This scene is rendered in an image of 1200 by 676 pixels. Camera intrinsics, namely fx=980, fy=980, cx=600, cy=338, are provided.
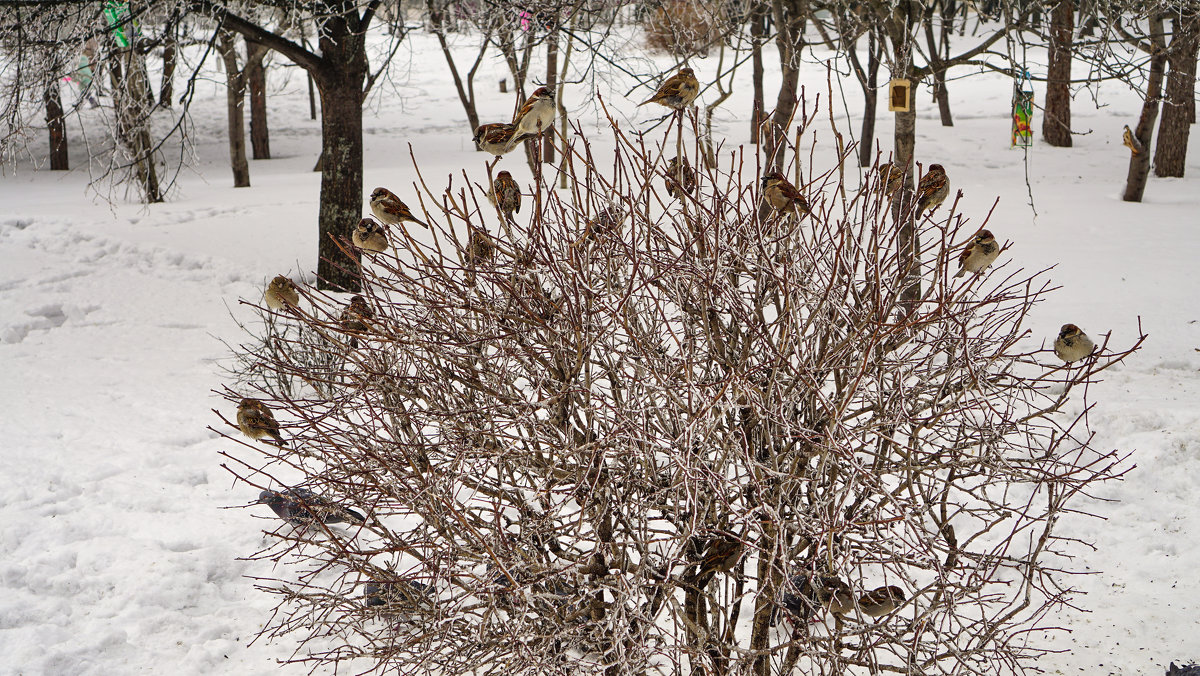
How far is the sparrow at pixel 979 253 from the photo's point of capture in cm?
294

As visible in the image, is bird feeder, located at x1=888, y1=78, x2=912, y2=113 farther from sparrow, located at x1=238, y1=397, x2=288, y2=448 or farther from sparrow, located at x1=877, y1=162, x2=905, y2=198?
sparrow, located at x1=238, y1=397, x2=288, y2=448

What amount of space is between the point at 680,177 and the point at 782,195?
0.27m

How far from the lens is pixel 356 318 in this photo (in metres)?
2.70

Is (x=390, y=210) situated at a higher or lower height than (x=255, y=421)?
higher

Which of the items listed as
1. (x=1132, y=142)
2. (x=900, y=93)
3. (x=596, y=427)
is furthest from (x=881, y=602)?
(x=1132, y=142)

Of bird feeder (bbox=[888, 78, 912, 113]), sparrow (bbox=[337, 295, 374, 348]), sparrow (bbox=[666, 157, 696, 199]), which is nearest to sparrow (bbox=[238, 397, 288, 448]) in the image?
sparrow (bbox=[337, 295, 374, 348])

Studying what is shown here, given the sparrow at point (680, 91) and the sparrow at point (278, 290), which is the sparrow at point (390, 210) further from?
the sparrow at point (680, 91)

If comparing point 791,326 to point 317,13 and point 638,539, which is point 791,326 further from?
point 317,13

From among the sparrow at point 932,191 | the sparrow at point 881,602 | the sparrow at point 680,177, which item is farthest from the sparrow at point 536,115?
the sparrow at point 881,602

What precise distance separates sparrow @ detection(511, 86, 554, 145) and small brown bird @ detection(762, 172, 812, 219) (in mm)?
629

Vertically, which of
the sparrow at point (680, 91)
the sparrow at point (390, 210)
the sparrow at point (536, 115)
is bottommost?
the sparrow at point (390, 210)

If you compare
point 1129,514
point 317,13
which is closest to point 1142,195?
point 1129,514

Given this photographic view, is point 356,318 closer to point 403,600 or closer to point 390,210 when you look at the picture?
point 390,210

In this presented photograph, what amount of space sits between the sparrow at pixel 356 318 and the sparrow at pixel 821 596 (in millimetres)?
1316
